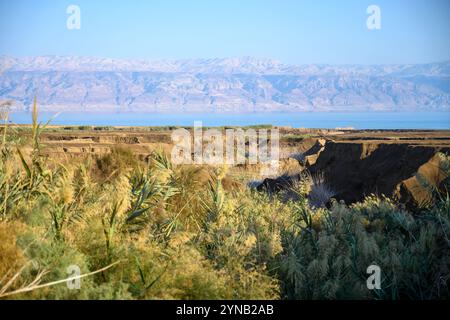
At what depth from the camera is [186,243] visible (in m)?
10.2

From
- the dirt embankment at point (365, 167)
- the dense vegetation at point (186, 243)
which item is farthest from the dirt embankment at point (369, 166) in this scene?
the dense vegetation at point (186, 243)

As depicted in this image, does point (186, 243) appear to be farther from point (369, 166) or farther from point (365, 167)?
point (365, 167)

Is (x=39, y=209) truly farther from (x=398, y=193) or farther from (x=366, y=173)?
(x=366, y=173)

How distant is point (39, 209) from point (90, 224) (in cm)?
71

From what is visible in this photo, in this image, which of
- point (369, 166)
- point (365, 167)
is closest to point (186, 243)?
point (369, 166)

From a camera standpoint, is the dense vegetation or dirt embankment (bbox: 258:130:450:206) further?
dirt embankment (bbox: 258:130:450:206)

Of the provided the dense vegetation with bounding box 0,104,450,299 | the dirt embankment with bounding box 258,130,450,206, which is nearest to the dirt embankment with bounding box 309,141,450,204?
the dirt embankment with bounding box 258,130,450,206

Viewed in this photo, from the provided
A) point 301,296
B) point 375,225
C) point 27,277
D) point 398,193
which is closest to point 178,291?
point 27,277

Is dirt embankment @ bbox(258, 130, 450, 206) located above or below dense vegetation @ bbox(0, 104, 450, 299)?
below

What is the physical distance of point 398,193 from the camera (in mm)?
20453

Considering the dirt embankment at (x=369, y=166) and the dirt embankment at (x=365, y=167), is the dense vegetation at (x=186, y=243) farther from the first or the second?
the dirt embankment at (x=369, y=166)

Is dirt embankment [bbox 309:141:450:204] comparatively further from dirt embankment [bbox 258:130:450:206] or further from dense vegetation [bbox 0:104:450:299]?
dense vegetation [bbox 0:104:450:299]

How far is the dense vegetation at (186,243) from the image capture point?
292 inches

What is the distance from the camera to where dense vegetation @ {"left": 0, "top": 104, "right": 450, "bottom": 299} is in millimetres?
7418
